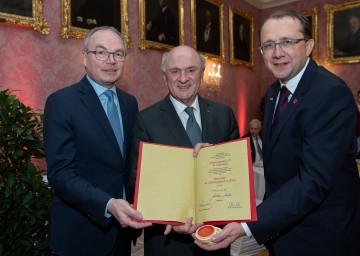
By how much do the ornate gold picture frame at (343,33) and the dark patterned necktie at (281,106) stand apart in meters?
6.90

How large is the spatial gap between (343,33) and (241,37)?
2.30m

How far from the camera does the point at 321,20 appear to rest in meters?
8.09

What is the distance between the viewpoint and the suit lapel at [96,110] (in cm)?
193

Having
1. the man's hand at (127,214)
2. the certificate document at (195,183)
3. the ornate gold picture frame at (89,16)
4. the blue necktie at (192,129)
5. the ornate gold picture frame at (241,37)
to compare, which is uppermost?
the ornate gold picture frame at (241,37)

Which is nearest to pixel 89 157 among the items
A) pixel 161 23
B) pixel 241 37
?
pixel 161 23

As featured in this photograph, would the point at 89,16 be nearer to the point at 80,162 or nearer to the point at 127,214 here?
the point at 80,162

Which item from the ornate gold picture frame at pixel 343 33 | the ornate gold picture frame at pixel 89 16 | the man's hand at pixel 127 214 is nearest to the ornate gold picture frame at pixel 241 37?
the ornate gold picture frame at pixel 343 33

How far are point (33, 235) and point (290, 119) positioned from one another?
87.6 inches

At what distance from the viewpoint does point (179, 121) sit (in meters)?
2.03

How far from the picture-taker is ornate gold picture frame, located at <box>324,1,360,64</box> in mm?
7575

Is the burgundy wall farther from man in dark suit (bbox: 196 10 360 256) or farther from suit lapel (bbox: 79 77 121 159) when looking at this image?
man in dark suit (bbox: 196 10 360 256)

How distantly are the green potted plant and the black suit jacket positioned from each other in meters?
1.01

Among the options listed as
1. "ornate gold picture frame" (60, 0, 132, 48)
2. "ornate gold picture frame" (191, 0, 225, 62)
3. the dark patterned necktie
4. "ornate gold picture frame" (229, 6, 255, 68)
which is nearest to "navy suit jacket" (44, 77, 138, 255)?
the dark patterned necktie

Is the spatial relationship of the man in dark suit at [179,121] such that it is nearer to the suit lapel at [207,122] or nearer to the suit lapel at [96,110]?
the suit lapel at [207,122]
